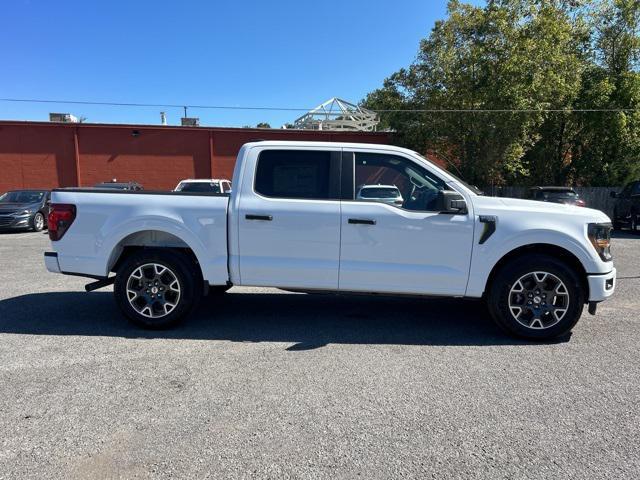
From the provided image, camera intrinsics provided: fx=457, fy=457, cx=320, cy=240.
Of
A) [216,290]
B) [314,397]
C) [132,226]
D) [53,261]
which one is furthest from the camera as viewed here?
[216,290]

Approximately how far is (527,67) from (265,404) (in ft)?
61.2

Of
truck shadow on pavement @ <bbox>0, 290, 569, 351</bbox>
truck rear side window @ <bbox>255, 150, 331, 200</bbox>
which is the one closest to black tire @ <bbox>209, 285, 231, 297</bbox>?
truck shadow on pavement @ <bbox>0, 290, 569, 351</bbox>

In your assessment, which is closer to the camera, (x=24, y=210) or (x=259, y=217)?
(x=259, y=217)

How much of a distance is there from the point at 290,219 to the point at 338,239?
1.78 ft

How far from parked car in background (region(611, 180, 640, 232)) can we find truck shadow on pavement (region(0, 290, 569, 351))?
42.5 feet

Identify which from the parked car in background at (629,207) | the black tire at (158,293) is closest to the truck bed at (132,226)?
the black tire at (158,293)

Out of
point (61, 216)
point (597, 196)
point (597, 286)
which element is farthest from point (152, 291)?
point (597, 196)

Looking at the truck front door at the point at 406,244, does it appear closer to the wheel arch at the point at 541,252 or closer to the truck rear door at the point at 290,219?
the truck rear door at the point at 290,219

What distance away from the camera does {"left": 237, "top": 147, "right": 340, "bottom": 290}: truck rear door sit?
15.7 feet

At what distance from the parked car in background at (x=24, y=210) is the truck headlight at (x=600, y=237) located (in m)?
16.9

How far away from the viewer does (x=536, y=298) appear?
4.71 metres

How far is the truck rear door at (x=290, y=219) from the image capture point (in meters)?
4.78

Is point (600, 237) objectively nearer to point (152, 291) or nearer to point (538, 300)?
point (538, 300)

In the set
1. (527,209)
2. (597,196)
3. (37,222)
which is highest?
(527,209)
